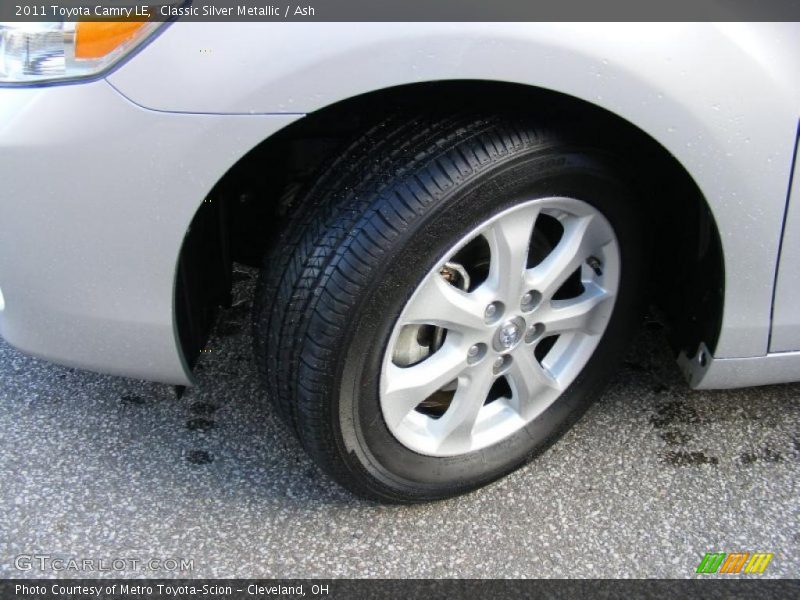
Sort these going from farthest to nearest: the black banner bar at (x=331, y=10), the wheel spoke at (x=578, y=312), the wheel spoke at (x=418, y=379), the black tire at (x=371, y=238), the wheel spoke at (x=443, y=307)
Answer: the wheel spoke at (x=578, y=312) < the wheel spoke at (x=418, y=379) < the wheel spoke at (x=443, y=307) < the black tire at (x=371, y=238) < the black banner bar at (x=331, y=10)

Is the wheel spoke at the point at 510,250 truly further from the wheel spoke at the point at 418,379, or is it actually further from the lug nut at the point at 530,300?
the wheel spoke at the point at 418,379

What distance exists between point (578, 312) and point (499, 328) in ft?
0.74

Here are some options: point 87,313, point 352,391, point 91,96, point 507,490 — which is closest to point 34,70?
point 91,96

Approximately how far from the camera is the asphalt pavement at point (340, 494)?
1.75 metres

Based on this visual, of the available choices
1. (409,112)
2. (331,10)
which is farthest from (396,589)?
(331,10)

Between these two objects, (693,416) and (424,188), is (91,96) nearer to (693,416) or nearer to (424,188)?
(424,188)

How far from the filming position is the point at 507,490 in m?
1.93

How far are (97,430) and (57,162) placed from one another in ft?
2.81

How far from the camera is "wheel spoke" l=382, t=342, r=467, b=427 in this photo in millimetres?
1697

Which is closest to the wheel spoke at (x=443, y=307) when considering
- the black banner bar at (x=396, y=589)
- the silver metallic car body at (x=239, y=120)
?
the silver metallic car body at (x=239, y=120)

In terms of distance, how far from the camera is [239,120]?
1.36 m

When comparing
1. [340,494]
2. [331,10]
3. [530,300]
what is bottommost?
[340,494]

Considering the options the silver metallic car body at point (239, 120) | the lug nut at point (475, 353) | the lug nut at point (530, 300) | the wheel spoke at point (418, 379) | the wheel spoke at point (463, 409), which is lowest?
the wheel spoke at point (463, 409)

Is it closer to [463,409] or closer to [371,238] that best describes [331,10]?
[371,238]
